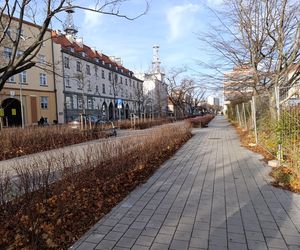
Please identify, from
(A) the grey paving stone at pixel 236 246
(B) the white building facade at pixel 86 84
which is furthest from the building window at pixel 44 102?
(A) the grey paving stone at pixel 236 246

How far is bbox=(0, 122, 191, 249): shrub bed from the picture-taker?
3697mm

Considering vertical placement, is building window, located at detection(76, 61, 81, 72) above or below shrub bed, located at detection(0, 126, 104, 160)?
above

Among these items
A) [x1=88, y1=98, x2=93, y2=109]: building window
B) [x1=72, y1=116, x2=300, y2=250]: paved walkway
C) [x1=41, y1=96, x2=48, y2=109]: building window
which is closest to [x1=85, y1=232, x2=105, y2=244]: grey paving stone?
[x1=72, y1=116, x2=300, y2=250]: paved walkway

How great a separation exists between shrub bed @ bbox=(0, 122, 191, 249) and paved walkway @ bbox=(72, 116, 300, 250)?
290 millimetres

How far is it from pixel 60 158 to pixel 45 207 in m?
1.61

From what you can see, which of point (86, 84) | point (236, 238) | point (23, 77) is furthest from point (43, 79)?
point (236, 238)

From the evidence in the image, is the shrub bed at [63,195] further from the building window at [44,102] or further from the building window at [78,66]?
the building window at [78,66]

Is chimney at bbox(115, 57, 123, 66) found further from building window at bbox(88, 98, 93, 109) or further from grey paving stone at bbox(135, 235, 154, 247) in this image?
grey paving stone at bbox(135, 235, 154, 247)

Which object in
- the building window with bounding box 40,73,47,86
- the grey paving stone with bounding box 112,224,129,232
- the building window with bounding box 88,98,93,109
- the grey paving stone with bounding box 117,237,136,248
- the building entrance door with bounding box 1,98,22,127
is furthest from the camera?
the building window with bounding box 88,98,93,109

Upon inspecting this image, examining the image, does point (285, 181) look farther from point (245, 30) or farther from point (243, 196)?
point (245, 30)

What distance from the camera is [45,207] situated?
4.43 meters

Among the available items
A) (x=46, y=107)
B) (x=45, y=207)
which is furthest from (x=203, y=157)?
(x=46, y=107)

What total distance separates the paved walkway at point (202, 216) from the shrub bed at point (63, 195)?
0.95 ft

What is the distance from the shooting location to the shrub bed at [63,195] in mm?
3697
